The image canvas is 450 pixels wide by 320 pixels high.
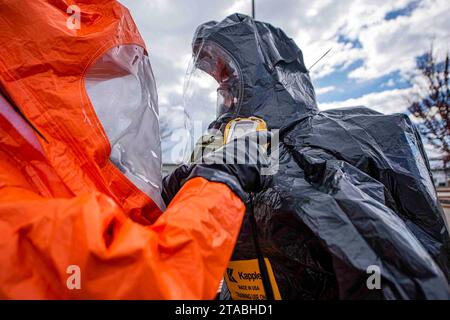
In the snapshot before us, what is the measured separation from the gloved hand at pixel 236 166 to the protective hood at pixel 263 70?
0.48m

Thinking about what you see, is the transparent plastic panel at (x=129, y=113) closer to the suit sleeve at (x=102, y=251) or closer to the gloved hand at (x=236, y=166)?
the gloved hand at (x=236, y=166)

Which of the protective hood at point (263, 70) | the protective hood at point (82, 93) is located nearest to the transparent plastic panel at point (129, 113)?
the protective hood at point (82, 93)

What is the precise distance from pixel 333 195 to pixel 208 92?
1183 millimetres

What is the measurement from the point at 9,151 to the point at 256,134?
31.9 inches

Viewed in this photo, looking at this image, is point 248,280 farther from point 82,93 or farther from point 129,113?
point 82,93

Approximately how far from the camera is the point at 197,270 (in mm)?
677

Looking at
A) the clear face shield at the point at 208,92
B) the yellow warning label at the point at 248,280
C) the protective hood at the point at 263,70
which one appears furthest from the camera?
the clear face shield at the point at 208,92

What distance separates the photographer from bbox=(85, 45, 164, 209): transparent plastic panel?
104 centimetres

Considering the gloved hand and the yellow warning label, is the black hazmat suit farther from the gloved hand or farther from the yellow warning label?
the gloved hand

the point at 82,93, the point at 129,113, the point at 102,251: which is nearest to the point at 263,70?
the point at 129,113

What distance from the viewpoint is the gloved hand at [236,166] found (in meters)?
0.83

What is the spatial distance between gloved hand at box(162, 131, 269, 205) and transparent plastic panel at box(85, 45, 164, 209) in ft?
0.52
